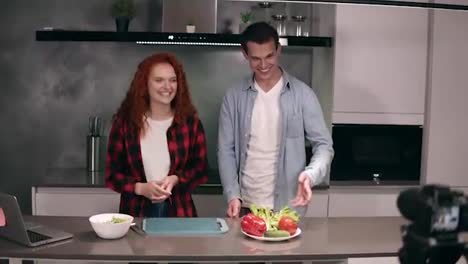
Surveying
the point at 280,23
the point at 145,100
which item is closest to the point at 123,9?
the point at 280,23

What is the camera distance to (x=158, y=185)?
2.47 metres

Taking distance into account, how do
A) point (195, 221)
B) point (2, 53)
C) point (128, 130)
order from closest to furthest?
point (195, 221) < point (128, 130) < point (2, 53)

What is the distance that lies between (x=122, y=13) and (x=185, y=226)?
6.04 ft

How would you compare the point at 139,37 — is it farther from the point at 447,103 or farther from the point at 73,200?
the point at 447,103

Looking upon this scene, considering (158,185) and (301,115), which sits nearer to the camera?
(158,185)

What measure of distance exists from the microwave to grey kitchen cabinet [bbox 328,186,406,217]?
0.07m

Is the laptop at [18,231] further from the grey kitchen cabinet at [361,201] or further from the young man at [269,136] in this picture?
the grey kitchen cabinet at [361,201]

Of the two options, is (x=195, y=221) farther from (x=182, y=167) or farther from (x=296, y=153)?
(x=296, y=153)

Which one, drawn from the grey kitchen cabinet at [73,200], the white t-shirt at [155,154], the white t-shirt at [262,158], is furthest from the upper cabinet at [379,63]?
the white t-shirt at [155,154]

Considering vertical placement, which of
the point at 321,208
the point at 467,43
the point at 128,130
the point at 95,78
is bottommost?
the point at 321,208

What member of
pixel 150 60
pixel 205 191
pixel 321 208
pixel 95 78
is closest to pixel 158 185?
pixel 150 60

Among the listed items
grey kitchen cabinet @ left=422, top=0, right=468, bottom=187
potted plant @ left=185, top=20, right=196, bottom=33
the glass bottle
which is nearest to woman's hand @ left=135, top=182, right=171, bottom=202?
potted plant @ left=185, top=20, right=196, bottom=33

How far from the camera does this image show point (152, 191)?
97.0 inches

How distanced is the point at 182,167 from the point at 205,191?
0.81m
